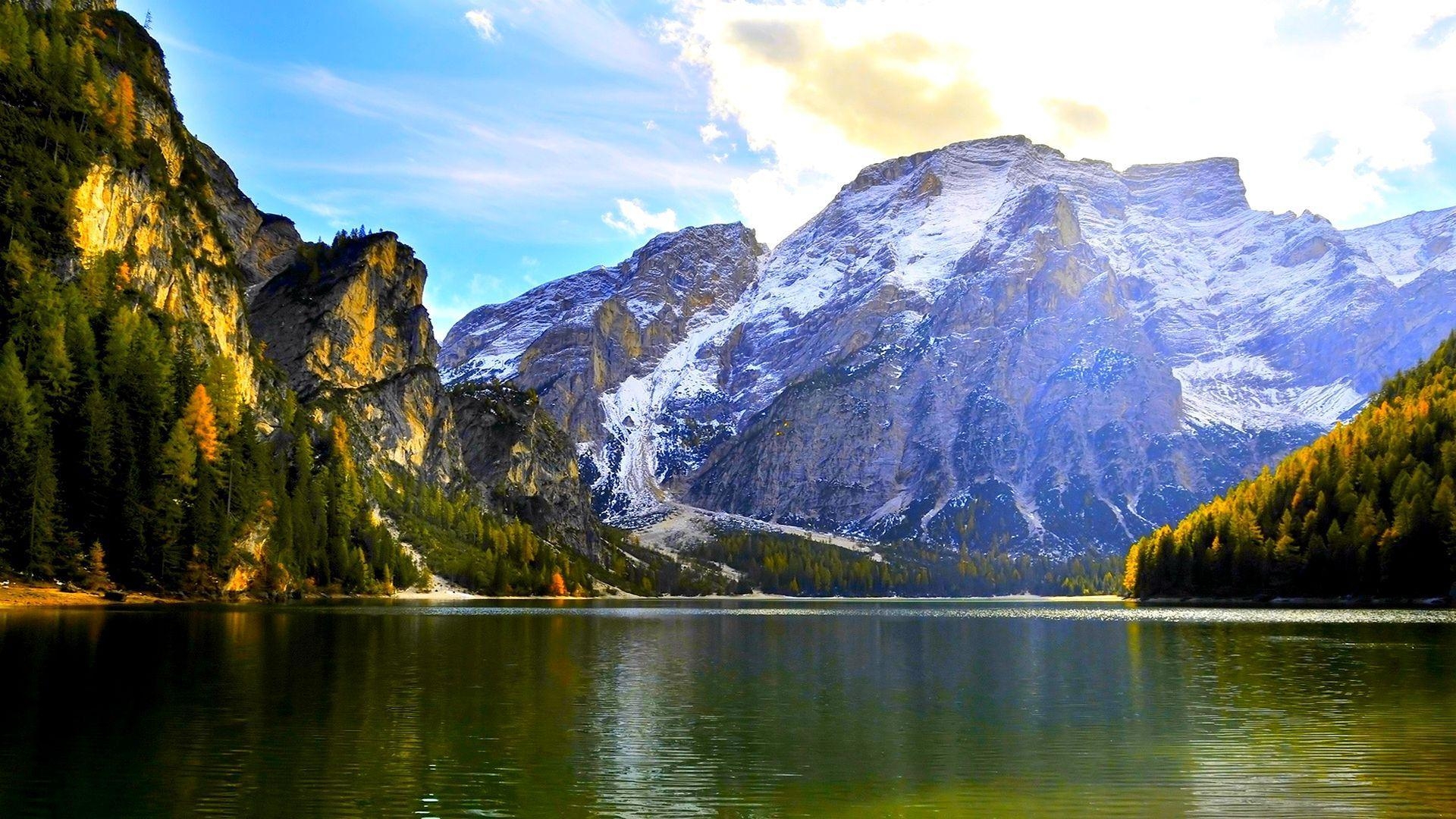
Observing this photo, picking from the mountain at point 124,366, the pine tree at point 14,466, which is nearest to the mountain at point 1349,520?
the mountain at point 124,366

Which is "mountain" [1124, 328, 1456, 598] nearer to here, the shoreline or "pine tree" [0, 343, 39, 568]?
the shoreline

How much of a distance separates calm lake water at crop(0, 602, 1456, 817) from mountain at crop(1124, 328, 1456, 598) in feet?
231

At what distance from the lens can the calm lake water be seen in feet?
84.9

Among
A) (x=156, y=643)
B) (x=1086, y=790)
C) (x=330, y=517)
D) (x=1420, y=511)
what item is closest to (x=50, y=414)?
(x=156, y=643)

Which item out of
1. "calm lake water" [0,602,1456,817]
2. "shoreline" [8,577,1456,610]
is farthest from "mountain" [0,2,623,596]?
"calm lake water" [0,602,1456,817]

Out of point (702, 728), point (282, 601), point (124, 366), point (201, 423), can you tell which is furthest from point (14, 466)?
point (702, 728)

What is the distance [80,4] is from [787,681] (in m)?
185

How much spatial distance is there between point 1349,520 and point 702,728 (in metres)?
136

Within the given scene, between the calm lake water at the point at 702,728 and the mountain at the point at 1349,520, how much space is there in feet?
231

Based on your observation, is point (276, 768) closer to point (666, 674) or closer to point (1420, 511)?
point (666, 674)

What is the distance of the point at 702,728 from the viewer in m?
37.2

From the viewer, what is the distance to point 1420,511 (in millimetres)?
132250

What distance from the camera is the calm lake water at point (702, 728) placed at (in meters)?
25.9

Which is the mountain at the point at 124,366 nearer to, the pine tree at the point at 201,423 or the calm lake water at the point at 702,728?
the pine tree at the point at 201,423
